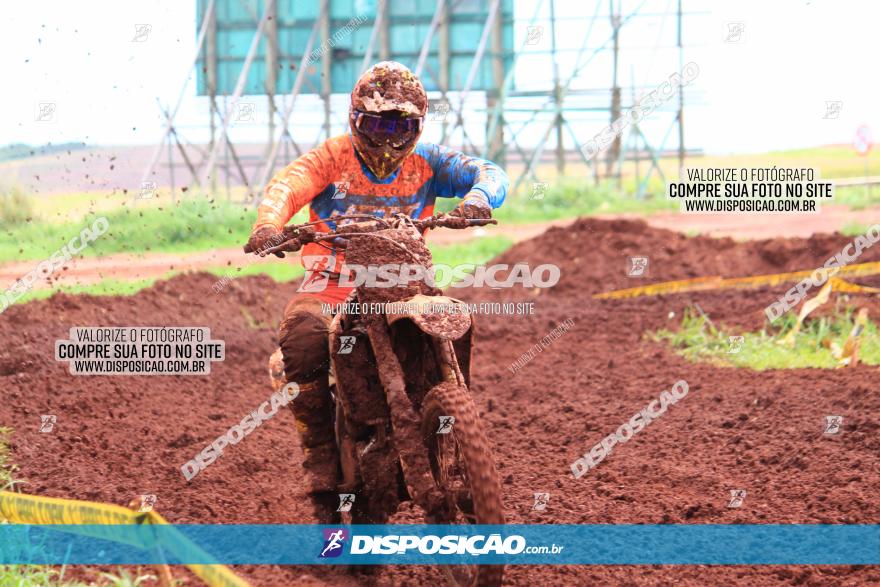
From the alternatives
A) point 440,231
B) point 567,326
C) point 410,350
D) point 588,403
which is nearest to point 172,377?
point 588,403

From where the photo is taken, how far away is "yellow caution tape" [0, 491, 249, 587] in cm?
438

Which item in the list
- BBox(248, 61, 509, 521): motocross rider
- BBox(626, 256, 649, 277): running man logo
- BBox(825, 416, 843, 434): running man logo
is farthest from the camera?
BBox(626, 256, 649, 277): running man logo

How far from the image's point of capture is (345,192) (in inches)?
258

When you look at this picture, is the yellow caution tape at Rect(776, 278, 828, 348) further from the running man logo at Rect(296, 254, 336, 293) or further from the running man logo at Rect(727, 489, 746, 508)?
the running man logo at Rect(296, 254, 336, 293)

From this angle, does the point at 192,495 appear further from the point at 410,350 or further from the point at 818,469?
the point at 818,469

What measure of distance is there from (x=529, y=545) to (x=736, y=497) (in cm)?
154

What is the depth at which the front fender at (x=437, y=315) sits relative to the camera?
5121mm

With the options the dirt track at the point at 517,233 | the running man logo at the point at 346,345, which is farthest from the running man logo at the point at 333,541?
the dirt track at the point at 517,233

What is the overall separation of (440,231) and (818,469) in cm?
1793

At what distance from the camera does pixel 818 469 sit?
7.43 meters

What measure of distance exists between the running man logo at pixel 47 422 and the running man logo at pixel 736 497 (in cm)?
516

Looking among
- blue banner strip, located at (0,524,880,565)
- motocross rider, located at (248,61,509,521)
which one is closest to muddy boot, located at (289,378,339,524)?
motocross rider, located at (248,61,509,521)

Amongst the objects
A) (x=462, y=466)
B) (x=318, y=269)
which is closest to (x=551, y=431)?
(x=318, y=269)

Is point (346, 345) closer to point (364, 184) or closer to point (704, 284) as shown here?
point (364, 184)
